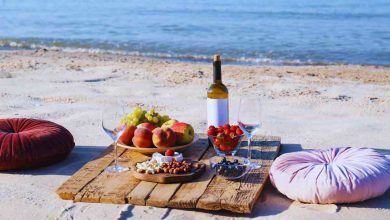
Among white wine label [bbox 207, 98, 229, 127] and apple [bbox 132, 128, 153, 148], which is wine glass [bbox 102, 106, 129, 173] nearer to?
apple [bbox 132, 128, 153, 148]

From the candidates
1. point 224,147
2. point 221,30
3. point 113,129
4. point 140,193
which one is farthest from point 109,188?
point 221,30

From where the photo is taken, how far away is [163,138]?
509 cm

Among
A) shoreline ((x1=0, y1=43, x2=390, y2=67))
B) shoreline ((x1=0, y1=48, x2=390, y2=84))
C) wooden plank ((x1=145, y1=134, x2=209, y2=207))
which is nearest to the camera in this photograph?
wooden plank ((x1=145, y1=134, x2=209, y2=207))

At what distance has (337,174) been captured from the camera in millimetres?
4477

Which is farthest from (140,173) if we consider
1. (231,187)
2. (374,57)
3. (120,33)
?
(120,33)

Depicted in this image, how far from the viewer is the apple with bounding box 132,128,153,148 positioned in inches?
202

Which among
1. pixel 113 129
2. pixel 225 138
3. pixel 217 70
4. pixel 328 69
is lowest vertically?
pixel 328 69

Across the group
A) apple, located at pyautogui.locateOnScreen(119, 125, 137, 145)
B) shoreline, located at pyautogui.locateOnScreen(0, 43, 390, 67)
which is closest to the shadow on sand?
apple, located at pyautogui.locateOnScreen(119, 125, 137, 145)

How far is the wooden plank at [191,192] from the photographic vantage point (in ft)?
14.0

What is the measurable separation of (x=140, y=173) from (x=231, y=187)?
0.66 m

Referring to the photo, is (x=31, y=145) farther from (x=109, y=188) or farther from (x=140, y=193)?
(x=140, y=193)

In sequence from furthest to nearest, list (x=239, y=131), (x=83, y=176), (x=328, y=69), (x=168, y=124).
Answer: (x=328, y=69) → (x=168, y=124) → (x=239, y=131) → (x=83, y=176)

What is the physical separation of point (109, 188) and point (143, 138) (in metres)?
0.71

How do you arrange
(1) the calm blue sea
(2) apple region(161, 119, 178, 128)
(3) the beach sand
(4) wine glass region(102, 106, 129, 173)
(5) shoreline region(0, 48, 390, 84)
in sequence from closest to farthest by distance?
(3) the beach sand, (4) wine glass region(102, 106, 129, 173), (2) apple region(161, 119, 178, 128), (5) shoreline region(0, 48, 390, 84), (1) the calm blue sea
